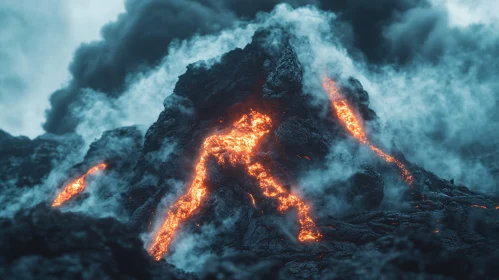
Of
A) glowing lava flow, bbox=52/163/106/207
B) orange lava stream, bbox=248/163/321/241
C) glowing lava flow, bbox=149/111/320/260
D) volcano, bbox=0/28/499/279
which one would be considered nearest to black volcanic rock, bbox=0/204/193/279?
volcano, bbox=0/28/499/279

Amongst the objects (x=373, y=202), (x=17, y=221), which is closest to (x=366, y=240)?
(x=373, y=202)

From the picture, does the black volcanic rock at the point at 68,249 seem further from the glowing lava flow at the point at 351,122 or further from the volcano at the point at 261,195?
the glowing lava flow at the point at 351,122

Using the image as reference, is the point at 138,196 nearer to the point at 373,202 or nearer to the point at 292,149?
the point at 292,149

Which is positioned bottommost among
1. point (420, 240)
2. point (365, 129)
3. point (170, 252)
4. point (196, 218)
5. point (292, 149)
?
point (420, 240)

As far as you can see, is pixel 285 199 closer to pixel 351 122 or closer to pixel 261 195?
pixel 261 195

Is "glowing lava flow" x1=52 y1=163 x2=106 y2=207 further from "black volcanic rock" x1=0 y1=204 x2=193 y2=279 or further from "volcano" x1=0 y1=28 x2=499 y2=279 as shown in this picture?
"black volcanic rock" x1=0 y1=204 x2=193 y2=279

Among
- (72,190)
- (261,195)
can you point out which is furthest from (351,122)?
(72,190)

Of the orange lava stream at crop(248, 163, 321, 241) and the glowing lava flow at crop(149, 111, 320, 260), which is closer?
the orange lava stream at crop(248, 163, 321, 241)
